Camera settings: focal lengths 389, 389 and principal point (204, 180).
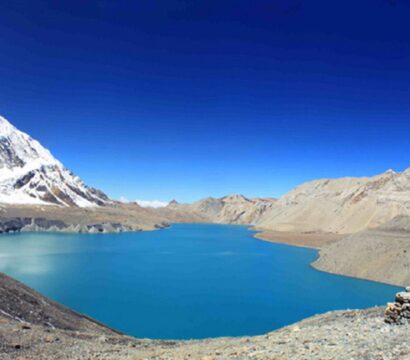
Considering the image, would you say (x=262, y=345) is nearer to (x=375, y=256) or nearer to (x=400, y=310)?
(x=400, y=310)

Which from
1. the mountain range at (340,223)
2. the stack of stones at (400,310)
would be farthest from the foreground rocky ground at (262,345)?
the mountain range at (340,223)

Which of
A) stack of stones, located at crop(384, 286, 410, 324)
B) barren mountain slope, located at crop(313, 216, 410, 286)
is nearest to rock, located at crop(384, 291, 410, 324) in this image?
stack of stones, located at crop(384, 286, 410, 324)

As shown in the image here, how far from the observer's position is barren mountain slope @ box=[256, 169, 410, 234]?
104062 mm

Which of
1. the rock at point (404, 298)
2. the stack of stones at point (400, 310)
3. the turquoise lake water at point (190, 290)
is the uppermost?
the rock at point (404, 298)

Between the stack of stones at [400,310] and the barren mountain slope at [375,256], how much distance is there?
3710cm

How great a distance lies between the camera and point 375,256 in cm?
5044

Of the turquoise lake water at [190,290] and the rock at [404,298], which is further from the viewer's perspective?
the turquoise lake water at [190,290]

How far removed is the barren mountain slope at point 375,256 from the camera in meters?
45.5

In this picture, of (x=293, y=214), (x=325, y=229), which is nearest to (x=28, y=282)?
(x=325, y=229)

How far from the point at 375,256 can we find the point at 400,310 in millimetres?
44048

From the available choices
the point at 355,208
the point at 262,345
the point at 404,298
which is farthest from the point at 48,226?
the point at 404,298

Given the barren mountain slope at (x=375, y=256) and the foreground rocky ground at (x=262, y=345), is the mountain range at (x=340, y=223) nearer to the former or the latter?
the barren mountain slope at (x=375, y=256)

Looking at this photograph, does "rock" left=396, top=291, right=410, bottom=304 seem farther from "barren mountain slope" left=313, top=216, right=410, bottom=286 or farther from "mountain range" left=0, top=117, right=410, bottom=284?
"mountain range" left=0, top=117, right=410, bottom=284

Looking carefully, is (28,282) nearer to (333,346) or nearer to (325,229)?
(333,346)
